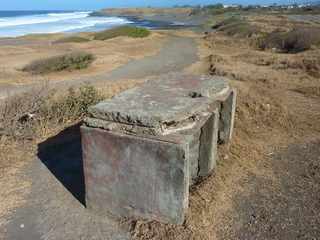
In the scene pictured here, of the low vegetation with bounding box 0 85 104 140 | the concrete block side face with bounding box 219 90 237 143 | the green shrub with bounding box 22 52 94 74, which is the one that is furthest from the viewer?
the green shrub with bounding box 22 52 94 74

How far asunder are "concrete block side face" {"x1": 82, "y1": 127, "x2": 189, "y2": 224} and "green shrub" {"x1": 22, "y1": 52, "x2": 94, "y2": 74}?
496 inches

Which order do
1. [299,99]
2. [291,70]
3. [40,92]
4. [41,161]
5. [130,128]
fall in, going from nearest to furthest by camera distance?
1. [130,128]
2. [41,161]
3. [40,92]
4. [299,99]
5. [291,70]

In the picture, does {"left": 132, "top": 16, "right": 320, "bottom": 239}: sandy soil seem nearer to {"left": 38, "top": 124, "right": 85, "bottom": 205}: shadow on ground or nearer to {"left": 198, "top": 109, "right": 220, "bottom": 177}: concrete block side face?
{"left": 198, "top": 109, "right": 220, "bottom": 177}: concrete block side face

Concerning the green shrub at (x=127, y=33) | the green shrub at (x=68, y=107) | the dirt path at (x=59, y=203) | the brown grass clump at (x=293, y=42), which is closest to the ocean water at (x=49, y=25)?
the green shrub at (x=127, y=33)

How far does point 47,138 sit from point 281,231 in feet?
13.9

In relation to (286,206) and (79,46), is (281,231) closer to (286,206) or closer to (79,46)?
(286,206)

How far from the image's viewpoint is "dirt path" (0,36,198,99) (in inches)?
495

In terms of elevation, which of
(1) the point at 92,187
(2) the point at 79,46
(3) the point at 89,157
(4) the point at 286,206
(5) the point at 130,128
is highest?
(5) the point at 130,128

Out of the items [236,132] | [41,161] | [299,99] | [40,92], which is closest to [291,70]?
[299,99]

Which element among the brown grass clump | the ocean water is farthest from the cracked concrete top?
the ocean water

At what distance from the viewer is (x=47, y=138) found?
21.7ft

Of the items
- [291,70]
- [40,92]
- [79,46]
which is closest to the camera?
[40,92]

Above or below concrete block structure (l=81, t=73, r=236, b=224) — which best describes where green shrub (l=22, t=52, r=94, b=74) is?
below

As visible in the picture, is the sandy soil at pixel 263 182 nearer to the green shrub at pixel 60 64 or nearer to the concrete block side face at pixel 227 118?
the concrete block side face at pixel 227 118
